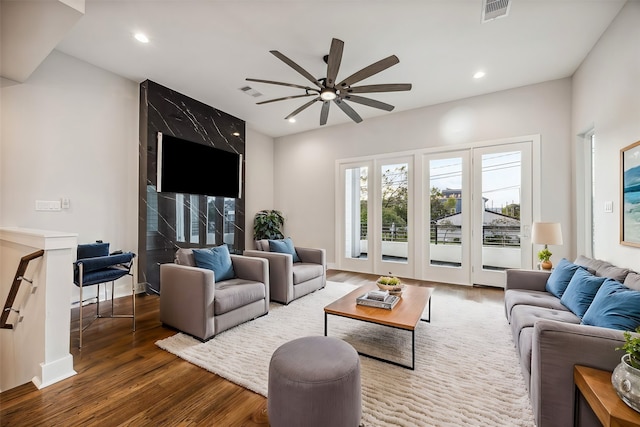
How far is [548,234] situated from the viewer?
3146 millimetres

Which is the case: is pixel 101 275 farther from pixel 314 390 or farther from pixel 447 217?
pixel 447 217

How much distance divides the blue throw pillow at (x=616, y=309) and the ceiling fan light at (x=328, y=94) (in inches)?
110

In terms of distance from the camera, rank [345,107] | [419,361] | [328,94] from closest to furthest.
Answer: [419,361], [328,94], [345,107]

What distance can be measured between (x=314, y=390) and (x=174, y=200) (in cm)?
390

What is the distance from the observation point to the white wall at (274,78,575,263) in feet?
12.7

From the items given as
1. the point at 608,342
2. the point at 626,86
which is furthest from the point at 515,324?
the point at 626,86

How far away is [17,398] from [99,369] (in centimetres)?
42

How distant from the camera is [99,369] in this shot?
2062 mm

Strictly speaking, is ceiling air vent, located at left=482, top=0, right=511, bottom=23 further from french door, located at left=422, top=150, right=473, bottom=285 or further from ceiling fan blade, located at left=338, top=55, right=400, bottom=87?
french door, located at left=422, top=150, right=473, bottom=285

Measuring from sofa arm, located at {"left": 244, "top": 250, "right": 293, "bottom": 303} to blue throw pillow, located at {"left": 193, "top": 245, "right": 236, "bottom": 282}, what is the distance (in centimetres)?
52

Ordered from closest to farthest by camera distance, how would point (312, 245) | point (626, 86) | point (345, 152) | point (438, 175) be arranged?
point (626, 86)
point (438, 175)
point (345, 152)
point (312, 245)

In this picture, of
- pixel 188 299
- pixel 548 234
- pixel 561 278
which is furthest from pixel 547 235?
pixel 188 299

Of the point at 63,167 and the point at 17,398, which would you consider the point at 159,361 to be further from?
the point at 63,167

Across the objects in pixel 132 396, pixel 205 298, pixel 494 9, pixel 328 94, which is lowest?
pixel 132 396
